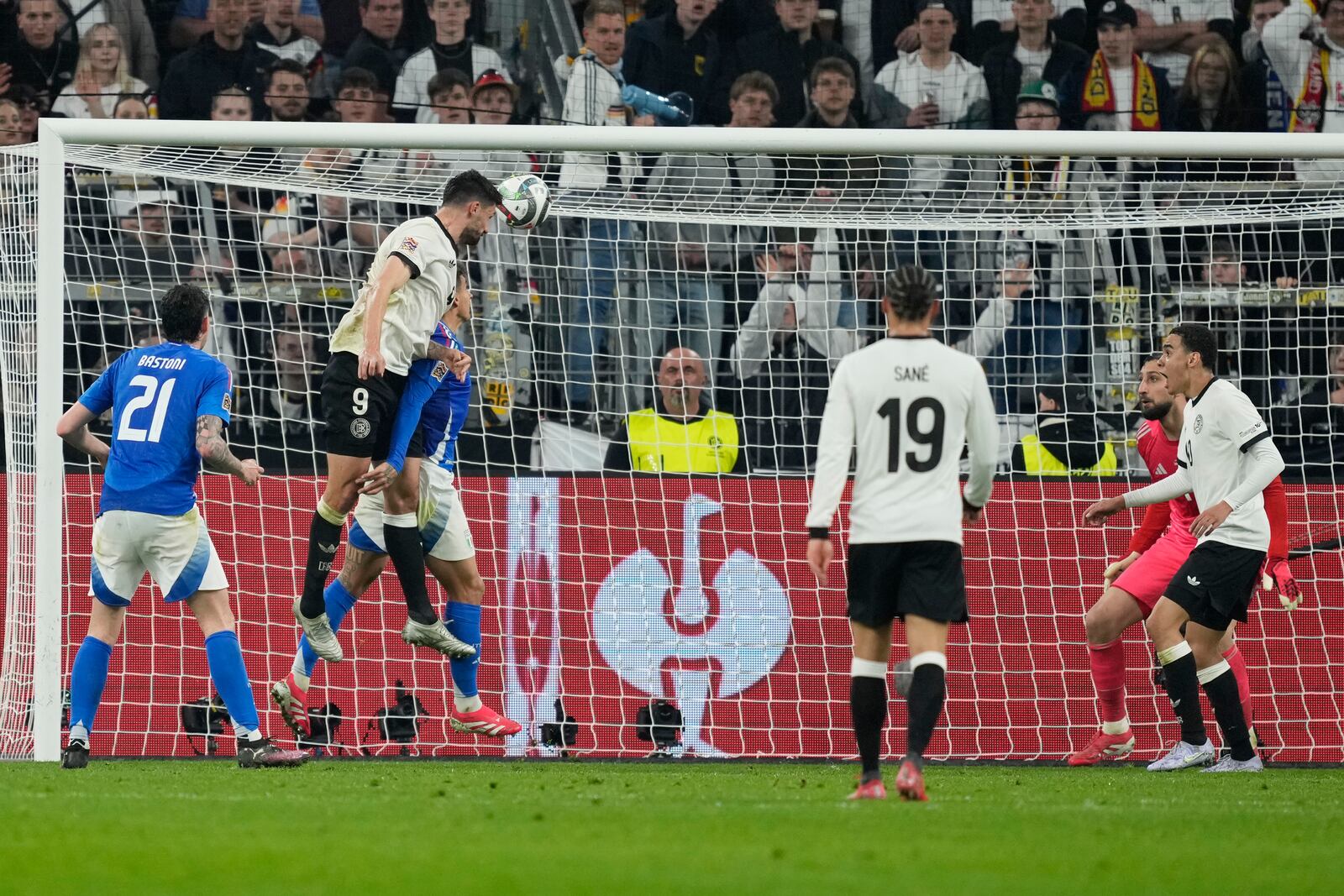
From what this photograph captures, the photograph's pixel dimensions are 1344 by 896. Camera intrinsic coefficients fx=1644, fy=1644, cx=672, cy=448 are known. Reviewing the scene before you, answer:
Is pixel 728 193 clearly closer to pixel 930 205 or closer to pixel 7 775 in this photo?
pixel 930 205

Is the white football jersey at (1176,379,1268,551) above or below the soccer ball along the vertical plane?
below

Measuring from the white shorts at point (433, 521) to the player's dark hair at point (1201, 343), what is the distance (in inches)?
155

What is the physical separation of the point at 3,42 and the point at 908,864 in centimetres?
1172

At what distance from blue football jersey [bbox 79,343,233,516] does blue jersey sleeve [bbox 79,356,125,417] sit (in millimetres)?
133

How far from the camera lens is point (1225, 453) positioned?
852 centimetres

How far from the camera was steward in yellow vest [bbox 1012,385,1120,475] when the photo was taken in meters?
10.7

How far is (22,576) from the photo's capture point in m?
8.93

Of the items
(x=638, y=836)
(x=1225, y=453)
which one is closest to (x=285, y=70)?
(x=1225, y=453)

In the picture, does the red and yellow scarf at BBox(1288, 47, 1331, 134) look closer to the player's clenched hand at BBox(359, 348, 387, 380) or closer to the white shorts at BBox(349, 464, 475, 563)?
the white shorts at BBox(349, 464, 475, 563)

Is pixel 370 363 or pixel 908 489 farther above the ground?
pixel 370 363

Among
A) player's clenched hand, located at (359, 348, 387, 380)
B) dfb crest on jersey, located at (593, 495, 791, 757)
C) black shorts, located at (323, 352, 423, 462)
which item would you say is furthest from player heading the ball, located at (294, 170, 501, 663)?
dfb crest on jersey, located at (593, 495, 791, 757)

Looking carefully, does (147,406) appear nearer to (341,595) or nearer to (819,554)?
(341,595)

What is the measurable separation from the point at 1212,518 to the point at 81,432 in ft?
18.3

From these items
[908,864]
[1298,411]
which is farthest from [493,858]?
[1298,411]
